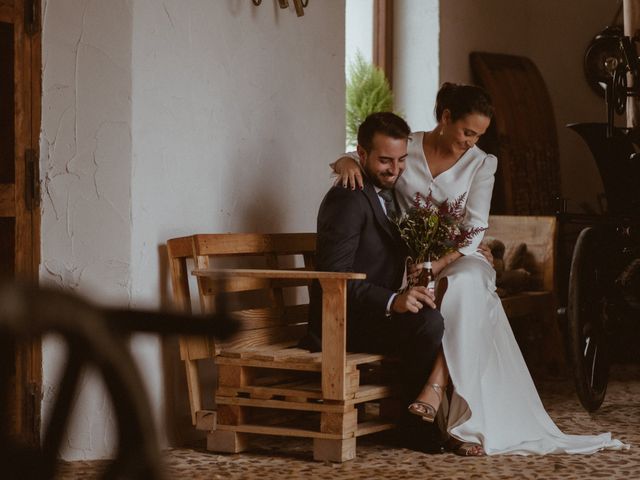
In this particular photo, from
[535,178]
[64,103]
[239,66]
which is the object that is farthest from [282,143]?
[535,178]

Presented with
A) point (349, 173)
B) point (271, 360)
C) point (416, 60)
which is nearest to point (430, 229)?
point (349, 173)

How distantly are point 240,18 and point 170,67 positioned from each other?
48 cm

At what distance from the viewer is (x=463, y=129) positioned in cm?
389

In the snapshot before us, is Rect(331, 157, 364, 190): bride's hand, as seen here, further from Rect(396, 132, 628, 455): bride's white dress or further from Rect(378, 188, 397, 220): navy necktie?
Rect(396, 132, 628, 455): bride's white dress

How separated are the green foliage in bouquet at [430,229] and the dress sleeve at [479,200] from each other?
117mm

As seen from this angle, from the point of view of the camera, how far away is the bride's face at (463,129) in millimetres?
3867

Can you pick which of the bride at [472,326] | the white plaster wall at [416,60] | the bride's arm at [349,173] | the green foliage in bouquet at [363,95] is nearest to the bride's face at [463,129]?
the bride at [472,326]

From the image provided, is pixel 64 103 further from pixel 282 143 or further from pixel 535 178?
pixel 535 178

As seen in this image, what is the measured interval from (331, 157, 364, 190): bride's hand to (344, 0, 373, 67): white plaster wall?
2394 millimetres

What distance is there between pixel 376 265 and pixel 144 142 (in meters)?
0.95

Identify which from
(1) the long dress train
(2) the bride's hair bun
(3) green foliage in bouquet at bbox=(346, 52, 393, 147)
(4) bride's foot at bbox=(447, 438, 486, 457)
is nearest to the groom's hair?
(2) the bride's hair bun

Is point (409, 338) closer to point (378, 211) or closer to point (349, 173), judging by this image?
point (378, 211)

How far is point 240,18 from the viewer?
4.07 m

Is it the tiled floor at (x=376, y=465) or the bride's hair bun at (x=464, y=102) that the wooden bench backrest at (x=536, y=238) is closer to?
the tiled floor at (x=376, y=465)
